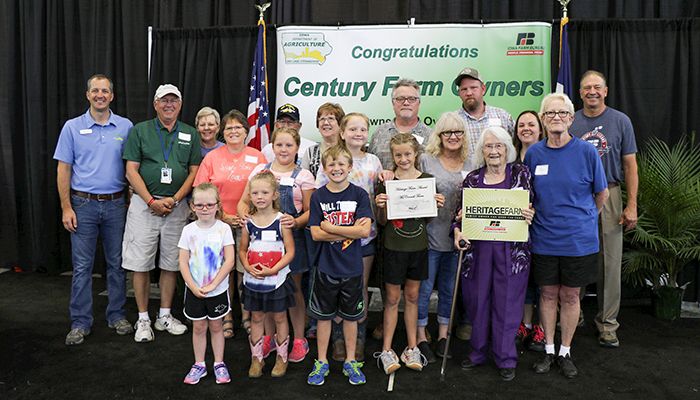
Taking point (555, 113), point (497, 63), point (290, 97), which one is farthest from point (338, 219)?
point (497, 63)

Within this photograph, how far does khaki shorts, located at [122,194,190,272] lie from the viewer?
3.50 meters

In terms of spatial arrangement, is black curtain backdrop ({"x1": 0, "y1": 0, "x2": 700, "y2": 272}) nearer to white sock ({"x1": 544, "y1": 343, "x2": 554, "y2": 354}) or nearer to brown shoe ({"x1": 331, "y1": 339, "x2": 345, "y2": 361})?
white sock ({"x1": 544, "y1": 343, "x2": 554, "y2": 354})

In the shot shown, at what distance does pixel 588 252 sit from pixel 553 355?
0.66m

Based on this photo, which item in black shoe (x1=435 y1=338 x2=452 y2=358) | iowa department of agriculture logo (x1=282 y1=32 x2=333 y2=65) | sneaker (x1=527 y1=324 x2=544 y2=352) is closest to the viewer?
black shoe (x1=435 y1=338 x2=452 y2=358)

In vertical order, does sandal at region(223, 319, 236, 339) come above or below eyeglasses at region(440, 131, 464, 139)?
below

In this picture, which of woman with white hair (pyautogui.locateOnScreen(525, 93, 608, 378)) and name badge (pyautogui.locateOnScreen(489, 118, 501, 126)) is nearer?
woman with white hair (pyautogui.locateOnScreen(525, 93, 608, 378))

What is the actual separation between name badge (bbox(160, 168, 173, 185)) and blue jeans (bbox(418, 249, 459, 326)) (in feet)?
5.83

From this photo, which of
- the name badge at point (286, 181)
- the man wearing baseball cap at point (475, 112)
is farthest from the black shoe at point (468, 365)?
the name badge at point (286, 181)

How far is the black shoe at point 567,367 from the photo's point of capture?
2.93m

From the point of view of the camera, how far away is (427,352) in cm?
313

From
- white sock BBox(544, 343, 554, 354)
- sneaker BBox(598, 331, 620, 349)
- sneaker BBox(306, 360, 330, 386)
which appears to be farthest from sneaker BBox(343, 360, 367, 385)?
sneaker BBox(598, 331, 620, 349)

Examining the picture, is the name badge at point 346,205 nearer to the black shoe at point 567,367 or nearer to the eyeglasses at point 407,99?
the eyeglasses at point 407,99

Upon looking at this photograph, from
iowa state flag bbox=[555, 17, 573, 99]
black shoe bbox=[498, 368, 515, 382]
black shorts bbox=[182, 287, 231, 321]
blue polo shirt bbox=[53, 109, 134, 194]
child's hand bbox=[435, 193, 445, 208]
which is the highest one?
iowa state flag bbox=[555, 17, 573, 99]

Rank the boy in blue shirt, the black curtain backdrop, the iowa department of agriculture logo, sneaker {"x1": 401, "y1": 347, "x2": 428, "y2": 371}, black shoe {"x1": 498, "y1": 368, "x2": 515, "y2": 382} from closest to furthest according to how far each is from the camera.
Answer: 1. the boy in blue shirt
2. black shoe {"x1": 498, "y1": 368, "x2": 515, "y2": 382}
3. sneaker {"x1": 401, "y1": 347, "x2": 428, "y2": 371}
4. the black curtain backdrop
5. the iowa department of agriculture logo
